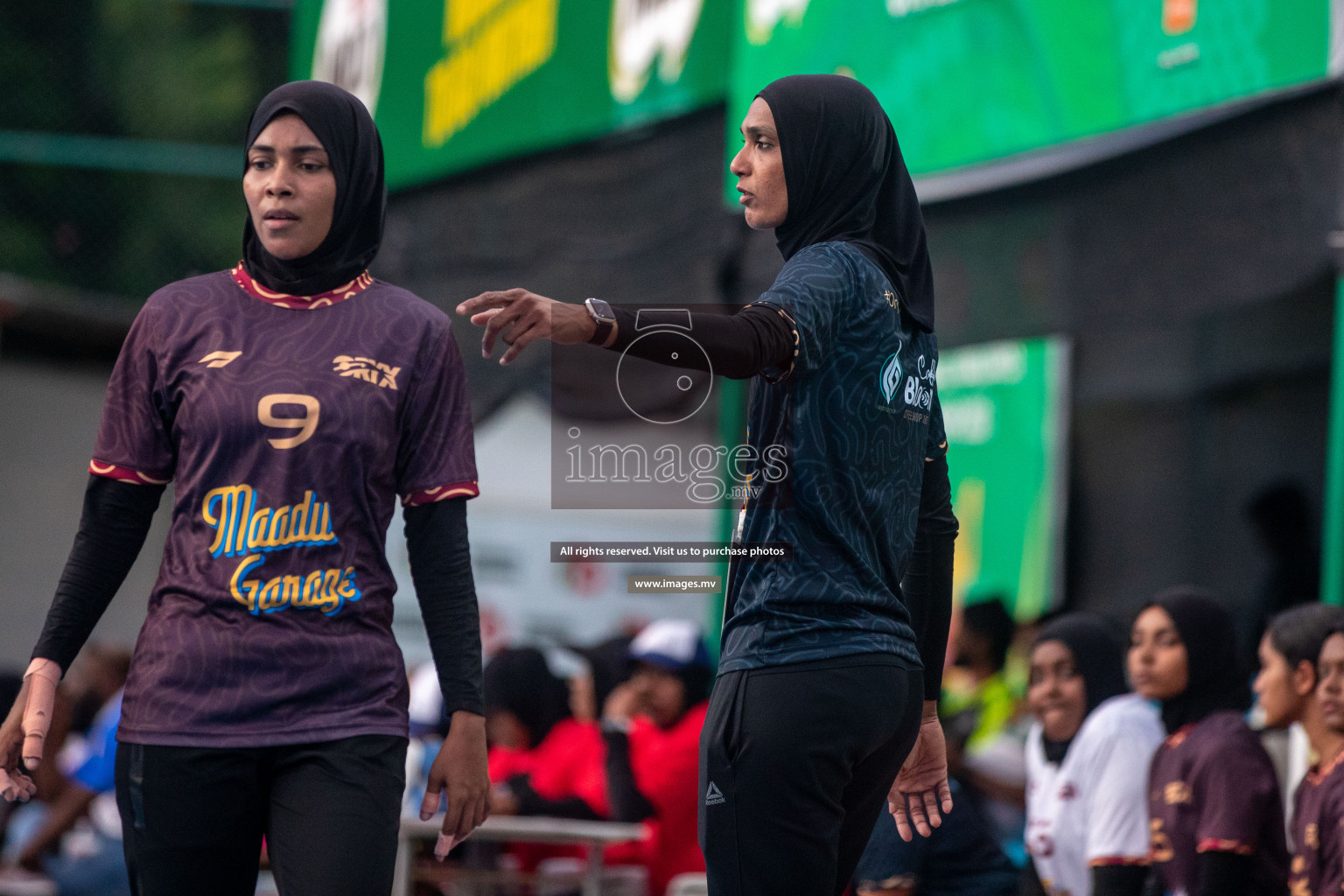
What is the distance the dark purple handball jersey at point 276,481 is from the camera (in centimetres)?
233

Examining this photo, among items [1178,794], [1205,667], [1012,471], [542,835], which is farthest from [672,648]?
[1178,794]

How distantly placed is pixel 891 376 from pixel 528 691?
427 cm

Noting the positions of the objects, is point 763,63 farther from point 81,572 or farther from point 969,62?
point 81,572

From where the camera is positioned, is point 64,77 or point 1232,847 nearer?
point 1232,847

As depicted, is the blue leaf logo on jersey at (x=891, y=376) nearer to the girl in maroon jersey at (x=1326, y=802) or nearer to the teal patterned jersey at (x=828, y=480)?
the teal patterned jersey at (x=828, y=480)

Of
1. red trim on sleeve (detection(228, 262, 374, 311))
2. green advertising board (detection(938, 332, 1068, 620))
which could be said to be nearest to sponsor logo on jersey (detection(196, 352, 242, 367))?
red trim on sleeve (detection(228, 262, 374, 311))

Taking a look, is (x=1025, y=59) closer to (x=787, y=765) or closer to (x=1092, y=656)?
(x=1092, y=656)

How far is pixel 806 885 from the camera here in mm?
2182

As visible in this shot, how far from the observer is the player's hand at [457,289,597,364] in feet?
6.57

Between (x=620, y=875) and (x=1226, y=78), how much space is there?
10.6 feet

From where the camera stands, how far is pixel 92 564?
8.11ft

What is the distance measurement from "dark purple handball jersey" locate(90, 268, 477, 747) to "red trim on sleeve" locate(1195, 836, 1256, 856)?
2330mm

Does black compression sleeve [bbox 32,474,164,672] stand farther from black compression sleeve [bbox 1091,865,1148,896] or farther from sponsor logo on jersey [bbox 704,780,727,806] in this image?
black compression sleeve [bbox 1091,865,1148,896]

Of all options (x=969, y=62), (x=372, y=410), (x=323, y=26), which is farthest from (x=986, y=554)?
(x=323, y=26)
